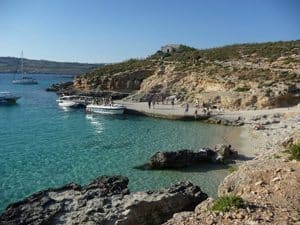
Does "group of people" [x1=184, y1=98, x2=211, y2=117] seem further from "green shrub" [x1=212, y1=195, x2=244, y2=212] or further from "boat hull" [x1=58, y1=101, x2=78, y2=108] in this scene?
"green shrub" [x1=212, y1=195, x2=244, y2=212]

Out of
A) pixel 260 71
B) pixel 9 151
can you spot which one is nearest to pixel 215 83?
pixel 260 71

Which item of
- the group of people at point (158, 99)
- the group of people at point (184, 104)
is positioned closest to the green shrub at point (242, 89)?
the group of people at point (184, 104)

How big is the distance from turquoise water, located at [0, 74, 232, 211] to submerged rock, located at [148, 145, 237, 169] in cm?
80

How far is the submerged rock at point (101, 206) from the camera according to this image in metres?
14.8

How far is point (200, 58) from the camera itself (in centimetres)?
9162

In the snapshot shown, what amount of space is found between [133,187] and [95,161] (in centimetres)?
734

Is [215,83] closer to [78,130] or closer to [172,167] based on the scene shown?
[78,130]

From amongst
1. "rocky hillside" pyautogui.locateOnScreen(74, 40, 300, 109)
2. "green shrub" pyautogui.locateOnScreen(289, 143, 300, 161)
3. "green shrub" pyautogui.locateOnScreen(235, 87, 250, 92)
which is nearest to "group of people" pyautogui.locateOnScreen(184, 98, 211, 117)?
"rocky hillside" pyautogui.locateOnScreen(74, 40, 300, 109)

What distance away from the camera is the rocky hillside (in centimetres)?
5906

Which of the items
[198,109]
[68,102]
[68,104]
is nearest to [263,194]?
[198,109]

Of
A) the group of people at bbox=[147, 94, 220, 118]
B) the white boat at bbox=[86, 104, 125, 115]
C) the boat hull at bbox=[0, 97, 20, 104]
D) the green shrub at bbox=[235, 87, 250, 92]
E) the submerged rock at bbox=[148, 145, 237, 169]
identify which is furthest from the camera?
the boat hull at bbox=[0, 97, 20, 104]

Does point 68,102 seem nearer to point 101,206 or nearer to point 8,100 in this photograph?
point 8,100

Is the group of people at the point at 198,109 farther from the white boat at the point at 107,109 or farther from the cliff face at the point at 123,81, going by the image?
the cliff face at the point at 123,81

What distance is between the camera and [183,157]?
1153 inches
